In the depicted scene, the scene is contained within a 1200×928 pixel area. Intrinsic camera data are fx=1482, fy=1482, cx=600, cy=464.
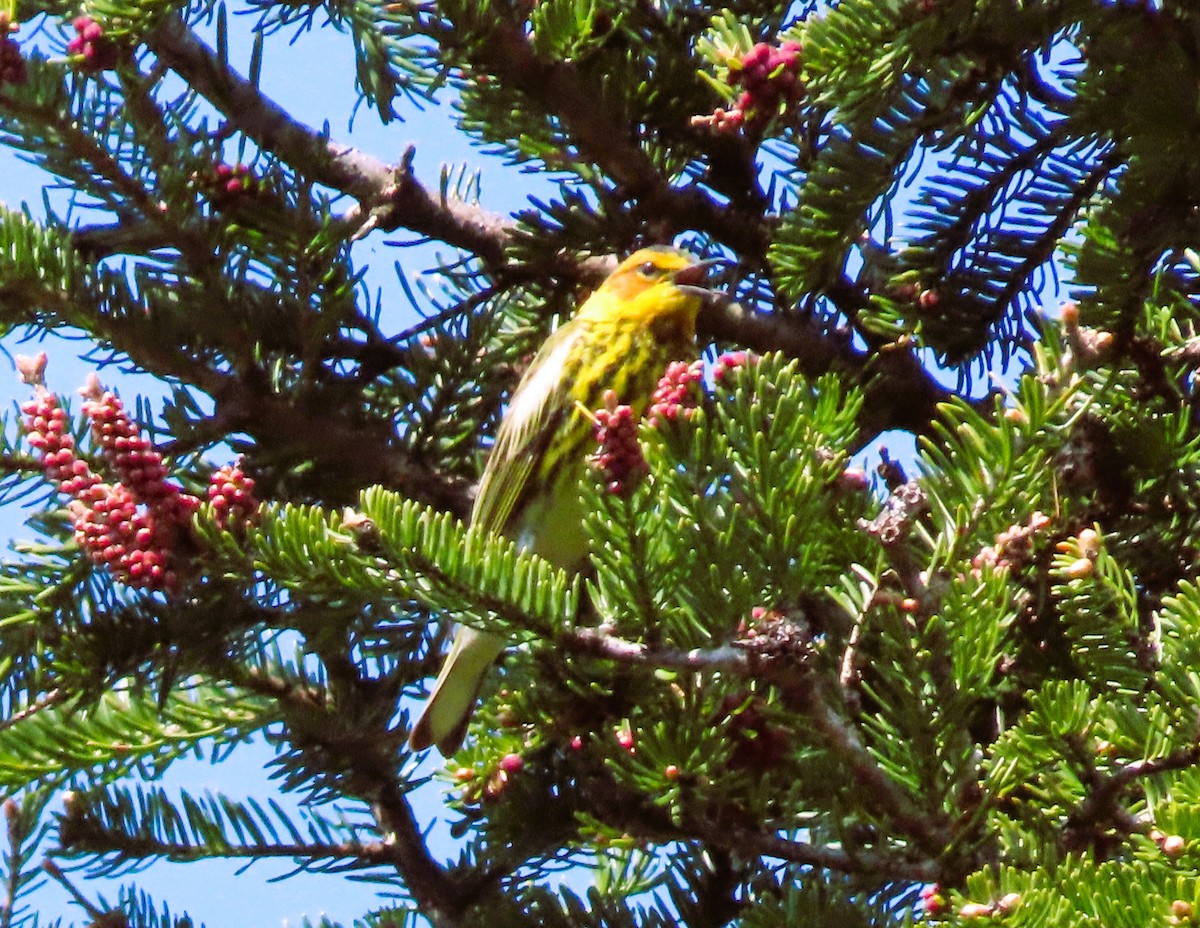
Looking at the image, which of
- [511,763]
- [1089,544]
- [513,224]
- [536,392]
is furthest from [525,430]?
[1089,544]

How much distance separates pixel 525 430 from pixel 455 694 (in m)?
0.45

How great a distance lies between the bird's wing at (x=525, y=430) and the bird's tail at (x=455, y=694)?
188mm

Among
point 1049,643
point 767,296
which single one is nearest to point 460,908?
point 1049,643

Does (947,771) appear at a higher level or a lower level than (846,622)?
lower

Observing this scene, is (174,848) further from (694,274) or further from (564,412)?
(694,274)

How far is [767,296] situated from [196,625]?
95 cm

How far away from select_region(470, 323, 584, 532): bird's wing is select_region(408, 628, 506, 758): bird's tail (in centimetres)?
19

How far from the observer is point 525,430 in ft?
7.72

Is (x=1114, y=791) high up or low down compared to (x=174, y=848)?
down

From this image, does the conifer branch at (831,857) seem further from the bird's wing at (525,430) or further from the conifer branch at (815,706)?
the bird's wing at (525,430)

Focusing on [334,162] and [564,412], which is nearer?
[334,162]

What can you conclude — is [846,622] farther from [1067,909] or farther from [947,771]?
[1067,909]

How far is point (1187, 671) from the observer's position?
1.20 m

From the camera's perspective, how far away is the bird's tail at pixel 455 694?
2.06m
